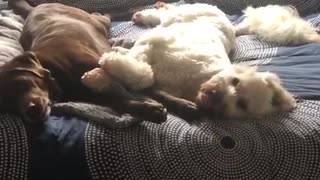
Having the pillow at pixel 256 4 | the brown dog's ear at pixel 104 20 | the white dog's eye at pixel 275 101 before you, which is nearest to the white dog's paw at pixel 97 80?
the white dog's eye at pixel 275 101

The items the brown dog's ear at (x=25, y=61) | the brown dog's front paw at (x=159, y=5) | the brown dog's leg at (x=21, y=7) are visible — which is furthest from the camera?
the brown dog's front paw at (x=159, y=5)

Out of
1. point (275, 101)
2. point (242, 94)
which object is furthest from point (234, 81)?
point (275, 101)

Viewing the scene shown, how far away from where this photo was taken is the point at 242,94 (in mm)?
1547

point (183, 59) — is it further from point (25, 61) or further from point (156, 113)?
point (25, 61)

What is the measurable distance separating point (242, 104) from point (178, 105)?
0.19 metres

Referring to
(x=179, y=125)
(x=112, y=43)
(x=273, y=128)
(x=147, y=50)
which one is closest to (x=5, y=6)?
(x=112, y=43)

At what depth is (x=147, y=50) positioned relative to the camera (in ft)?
5.66

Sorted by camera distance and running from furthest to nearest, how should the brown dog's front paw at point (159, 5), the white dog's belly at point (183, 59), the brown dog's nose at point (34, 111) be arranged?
1. the brown dog's front paw at point (159, 5)
2. the white dog's belly at point (183, 59)
3. the brown dog's nose at point (34, 111)

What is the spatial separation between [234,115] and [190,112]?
136 millimetres

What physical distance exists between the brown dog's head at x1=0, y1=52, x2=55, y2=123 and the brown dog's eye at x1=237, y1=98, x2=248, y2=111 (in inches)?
22.1

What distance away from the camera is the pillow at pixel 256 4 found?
2.44m

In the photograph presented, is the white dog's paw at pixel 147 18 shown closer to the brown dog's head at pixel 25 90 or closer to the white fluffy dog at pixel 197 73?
the white fluffy dog at pixel 197 73

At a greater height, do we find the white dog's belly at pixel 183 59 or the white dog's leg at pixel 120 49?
the white dog's belly at pixel 183 59

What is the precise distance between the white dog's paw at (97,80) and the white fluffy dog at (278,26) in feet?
2.77
